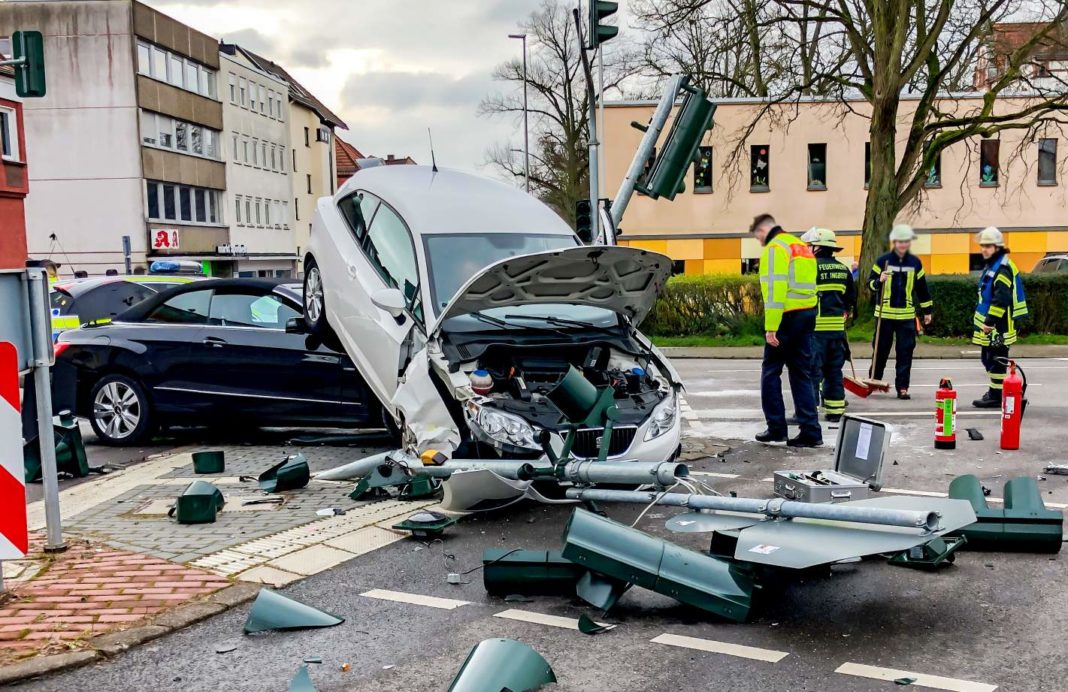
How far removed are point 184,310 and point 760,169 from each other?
101 feet

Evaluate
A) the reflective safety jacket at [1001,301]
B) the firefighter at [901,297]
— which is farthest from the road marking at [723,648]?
the firefighter at [901,297]

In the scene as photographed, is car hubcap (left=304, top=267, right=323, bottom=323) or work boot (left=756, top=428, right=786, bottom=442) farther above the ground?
car hubcap (left=304, top=267, right=323, bottom=323)

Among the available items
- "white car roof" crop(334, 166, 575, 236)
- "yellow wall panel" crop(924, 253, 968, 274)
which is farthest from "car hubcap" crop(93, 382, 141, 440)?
"yellow wall panel" crop(924, 253, 968, 274)

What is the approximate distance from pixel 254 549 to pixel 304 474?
5.88 ft

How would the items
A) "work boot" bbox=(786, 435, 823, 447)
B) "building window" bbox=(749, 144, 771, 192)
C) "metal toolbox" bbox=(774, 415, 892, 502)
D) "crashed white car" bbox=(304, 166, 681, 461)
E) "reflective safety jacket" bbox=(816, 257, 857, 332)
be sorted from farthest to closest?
"building window" bbox=(749, 144, 771, 192) < "reflective safety jacket" bbox=(816, 257, 857, 332) < "work boot" bbox=(786, 435, 823, 447) < "crashed white car" bbox=(304, 166, 681, 461) < "metal toolbox" bbox=(774, 415, 892, 502)

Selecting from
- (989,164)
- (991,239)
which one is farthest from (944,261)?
(991,239)

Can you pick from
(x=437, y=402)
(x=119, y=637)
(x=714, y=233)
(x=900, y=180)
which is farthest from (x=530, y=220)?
(x=714, y=233)

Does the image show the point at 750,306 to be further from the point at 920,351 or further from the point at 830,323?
the point at 830,323

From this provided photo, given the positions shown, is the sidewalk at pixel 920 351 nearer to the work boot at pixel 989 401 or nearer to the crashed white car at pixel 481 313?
the work boot at pixel 989 401

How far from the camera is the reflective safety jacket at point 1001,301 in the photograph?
460 inches

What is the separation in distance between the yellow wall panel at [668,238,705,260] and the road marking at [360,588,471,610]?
111 feet

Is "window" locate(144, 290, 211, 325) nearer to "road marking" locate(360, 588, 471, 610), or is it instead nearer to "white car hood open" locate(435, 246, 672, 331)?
"white car hood open" locate(435, 246, 672, 331)

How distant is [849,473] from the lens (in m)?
6.72

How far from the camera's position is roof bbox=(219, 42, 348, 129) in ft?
216
